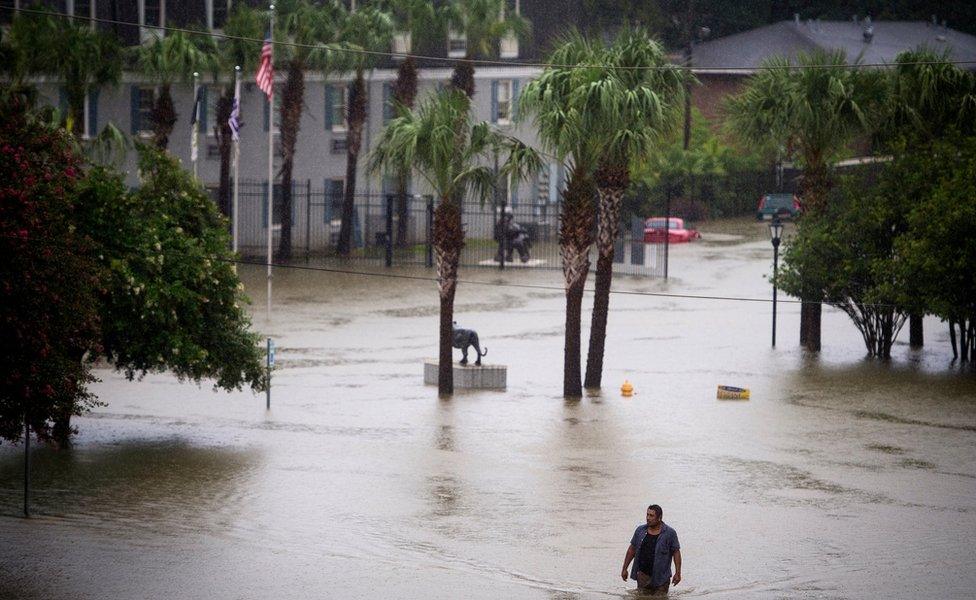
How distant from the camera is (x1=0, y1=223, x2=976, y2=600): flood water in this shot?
16.9m

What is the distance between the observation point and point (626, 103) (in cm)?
2841

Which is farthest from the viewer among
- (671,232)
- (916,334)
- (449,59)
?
(671,232)

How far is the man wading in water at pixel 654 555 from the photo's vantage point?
49.3 feet

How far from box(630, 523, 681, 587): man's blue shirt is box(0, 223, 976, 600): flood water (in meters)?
0.88

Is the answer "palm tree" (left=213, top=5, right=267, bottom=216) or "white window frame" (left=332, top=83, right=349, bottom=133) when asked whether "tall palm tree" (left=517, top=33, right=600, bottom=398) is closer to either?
"palm tree" (left=213, top=5, right=267, bottom=216)

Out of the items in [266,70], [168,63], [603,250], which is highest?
[168,63]

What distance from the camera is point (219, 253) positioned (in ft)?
82.3

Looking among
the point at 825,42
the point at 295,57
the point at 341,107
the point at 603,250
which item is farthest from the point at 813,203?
the point at 825,42

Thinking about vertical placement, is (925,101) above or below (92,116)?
above

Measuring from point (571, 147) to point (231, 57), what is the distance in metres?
23.3

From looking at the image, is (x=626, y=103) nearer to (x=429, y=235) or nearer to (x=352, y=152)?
(x=429, y=235)

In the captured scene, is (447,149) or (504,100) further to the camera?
(504,100)

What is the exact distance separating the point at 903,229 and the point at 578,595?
21355mm

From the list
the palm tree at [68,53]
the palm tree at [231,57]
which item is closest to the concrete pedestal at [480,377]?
the palm tree at [68,53]
